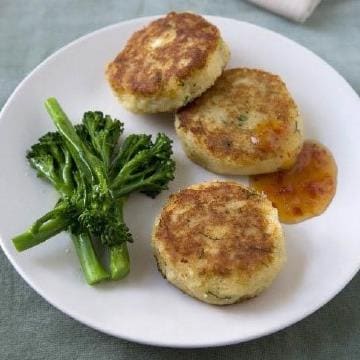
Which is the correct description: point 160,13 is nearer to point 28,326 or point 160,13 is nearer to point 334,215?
point 334,215

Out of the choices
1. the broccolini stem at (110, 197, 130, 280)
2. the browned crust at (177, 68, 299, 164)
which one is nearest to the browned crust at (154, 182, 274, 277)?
the broccolini stem at (110, 197, 130, 280)

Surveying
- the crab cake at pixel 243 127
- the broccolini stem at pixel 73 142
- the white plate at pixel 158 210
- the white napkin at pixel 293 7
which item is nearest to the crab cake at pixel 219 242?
the white plate at pixel 158 210

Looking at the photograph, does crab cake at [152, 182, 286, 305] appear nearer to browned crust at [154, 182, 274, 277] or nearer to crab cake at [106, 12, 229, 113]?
browned crust at [154, 182, 274, 277]

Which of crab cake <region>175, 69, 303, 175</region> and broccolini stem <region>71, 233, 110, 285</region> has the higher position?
crab cake <region>175, 69, 303, 175</region>

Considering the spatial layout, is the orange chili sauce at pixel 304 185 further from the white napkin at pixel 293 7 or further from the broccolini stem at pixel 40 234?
the white napkin at pixel 293 7

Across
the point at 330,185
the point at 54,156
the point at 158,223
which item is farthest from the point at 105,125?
the point at 330,185

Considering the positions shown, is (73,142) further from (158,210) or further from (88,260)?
(88,260)
